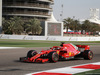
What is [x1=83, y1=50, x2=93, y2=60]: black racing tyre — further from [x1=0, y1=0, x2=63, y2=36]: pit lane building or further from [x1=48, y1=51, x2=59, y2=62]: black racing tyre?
[x1=0, y1=0, x2=63, y2=36]: pit lane building

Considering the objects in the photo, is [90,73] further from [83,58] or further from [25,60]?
[83,58]

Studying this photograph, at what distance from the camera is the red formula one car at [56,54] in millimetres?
11945

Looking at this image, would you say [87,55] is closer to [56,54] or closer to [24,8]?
[56,54]

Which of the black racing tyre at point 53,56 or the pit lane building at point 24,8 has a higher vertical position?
the pit lane building at point 24,8

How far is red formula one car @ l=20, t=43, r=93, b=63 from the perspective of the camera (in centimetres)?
1195

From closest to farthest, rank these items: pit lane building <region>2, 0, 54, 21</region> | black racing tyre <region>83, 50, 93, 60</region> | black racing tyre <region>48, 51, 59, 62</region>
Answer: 1. black racing tyre <region>48, 51, 59, 62</region>
2. black racing tyre <region>83, 50, 93, 60</region>
3. pit lane building <region>2, 0, 54, 21</region>

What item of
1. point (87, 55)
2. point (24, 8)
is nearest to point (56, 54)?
point (87, 55)

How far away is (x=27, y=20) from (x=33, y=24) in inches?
290

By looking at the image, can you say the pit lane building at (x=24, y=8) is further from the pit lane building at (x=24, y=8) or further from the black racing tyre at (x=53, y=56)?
the black racing tyre at (x=53, y=56)

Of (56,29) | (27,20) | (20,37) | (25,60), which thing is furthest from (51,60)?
(27,20)

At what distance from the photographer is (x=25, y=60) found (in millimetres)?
12320

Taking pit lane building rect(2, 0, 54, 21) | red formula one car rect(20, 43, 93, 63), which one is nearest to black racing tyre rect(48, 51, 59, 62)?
red formula one car rect(20, 43, 93, 63)

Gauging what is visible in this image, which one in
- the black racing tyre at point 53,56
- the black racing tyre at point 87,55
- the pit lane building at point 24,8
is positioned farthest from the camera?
the pit lane building at point 24,8

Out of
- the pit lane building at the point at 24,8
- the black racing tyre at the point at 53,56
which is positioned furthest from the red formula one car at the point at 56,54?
the pit lane building at the point at 24,8
